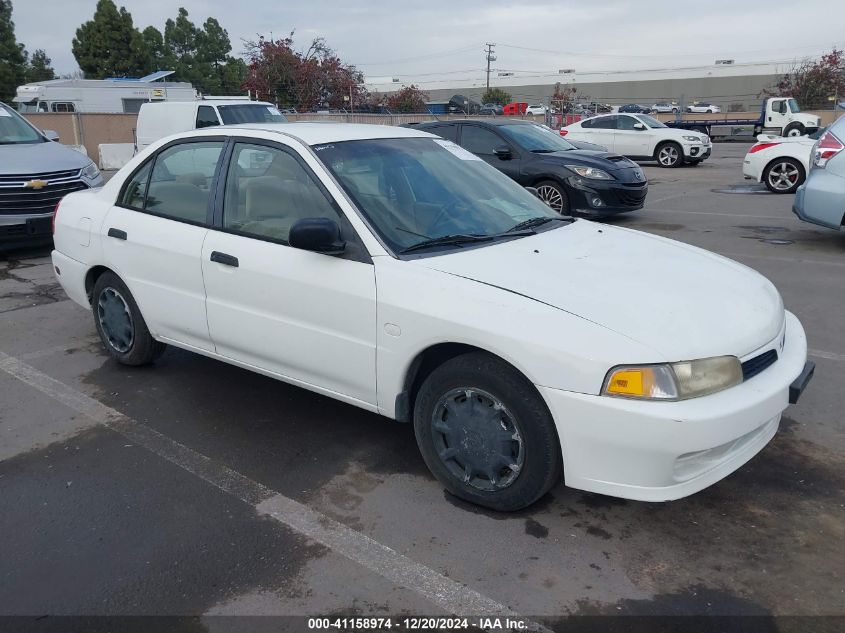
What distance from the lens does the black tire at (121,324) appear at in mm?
4801

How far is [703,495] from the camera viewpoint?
344 cm

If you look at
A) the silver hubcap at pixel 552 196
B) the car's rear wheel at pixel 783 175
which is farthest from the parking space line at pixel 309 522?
the car's rear wheel at pixel 783 175

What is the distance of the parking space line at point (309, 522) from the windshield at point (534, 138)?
7.86m

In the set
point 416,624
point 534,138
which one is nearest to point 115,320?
point 416,624

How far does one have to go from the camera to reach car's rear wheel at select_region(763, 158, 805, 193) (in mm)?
13578

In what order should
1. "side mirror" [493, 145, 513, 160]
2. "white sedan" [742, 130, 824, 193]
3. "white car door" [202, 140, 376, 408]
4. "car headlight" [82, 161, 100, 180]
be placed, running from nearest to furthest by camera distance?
1. "white car door" [202, 140, 376, 408]
2. "car headlight" [82, 161, 100, 180]
3. "side mirror" [493, 145, 513, 160]
4. "white sedan" [742, 130, 824, 193]

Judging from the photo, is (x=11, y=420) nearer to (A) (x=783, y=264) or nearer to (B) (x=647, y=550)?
(B) (x=647, y=550)

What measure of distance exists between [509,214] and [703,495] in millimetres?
1792

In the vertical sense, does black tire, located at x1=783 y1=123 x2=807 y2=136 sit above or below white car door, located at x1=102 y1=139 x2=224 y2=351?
below

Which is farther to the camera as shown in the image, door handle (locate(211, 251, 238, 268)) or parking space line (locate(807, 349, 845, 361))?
parking space line (locate(807, 349, 845, 361))

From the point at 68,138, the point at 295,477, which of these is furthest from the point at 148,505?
the point at 68,138

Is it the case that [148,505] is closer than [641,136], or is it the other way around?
[148,505]

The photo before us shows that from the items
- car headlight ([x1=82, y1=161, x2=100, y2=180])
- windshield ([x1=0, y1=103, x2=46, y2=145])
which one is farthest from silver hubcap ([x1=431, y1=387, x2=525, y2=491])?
windshield ([x1=0, y1=103, x2=46, y2=145])

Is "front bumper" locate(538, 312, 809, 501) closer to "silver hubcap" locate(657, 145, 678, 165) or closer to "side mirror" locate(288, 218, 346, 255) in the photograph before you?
"side mirror" locate(288, 218, 346, 255)
